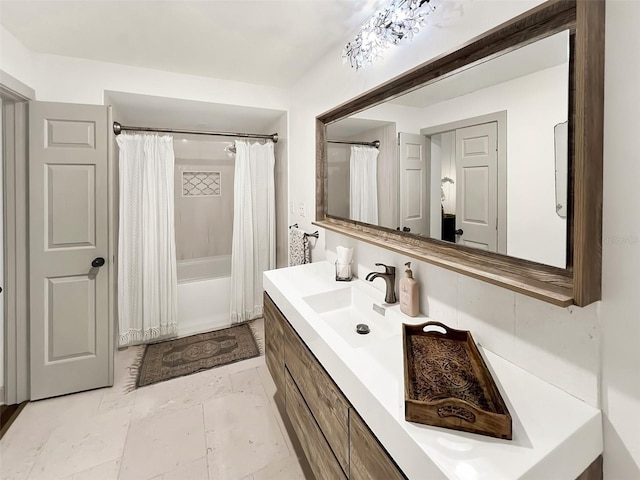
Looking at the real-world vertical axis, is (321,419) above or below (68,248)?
below

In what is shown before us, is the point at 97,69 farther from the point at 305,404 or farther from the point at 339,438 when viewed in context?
the point at 339,438

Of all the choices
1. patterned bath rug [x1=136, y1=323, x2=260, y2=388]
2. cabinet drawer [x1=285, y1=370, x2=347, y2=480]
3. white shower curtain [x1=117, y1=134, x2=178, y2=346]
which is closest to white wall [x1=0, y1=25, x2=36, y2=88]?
white shower curtain [x1=117, y1=134, x2=178, y2=346]

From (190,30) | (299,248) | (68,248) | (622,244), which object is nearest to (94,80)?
(190,30)

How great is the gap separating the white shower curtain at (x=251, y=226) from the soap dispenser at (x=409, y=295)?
6.69ft

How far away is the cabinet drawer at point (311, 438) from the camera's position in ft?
3.53

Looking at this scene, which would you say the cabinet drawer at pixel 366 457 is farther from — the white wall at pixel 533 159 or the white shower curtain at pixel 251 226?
the white shower curtain at pixel 251 226

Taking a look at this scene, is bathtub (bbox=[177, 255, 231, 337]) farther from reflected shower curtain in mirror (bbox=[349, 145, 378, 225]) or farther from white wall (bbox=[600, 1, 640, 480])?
white wall (bbox=[600, 1, 640, 480])

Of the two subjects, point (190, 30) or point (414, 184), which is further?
point (190, 30)

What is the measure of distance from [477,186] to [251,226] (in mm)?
2344

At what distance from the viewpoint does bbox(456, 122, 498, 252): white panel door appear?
0.99 meters

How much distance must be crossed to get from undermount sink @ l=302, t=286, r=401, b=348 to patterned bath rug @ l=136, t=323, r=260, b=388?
129 cm

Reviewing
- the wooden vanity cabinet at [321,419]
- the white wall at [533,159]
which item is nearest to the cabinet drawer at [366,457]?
the wooden vanity cabinet at [321,419]

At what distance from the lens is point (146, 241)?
2650 mm

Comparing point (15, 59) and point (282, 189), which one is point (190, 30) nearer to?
point (15, 59)
